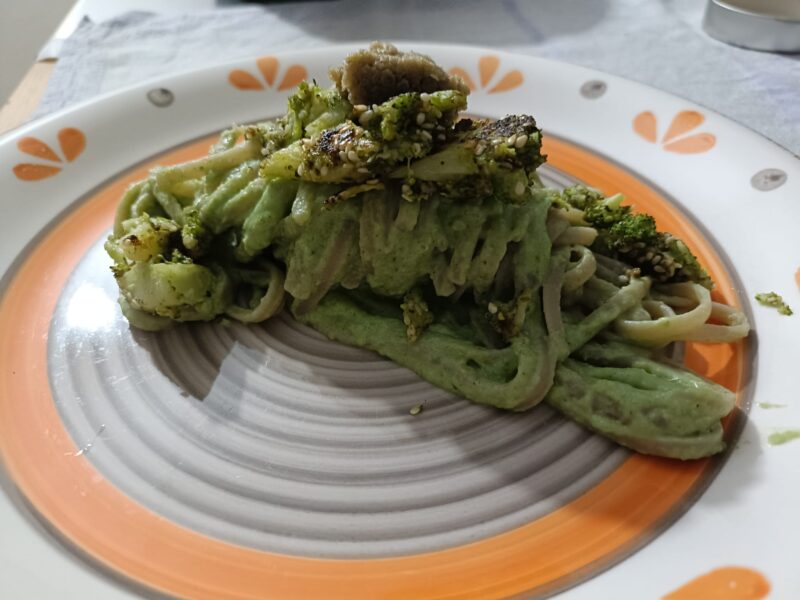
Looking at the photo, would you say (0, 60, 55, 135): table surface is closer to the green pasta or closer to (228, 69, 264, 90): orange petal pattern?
(228, 69, 264, 90): orange petal pattern

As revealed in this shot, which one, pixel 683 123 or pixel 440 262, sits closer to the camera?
pixel 440 262

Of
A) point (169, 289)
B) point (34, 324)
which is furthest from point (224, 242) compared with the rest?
point (34, 324)

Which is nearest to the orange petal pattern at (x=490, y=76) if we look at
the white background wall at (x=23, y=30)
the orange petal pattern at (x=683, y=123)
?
the orange petal pattern at (x=683, y=123)

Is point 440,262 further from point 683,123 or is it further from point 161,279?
point 683,123

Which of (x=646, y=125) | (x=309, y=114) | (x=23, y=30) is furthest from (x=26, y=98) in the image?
(x=23, y=30)

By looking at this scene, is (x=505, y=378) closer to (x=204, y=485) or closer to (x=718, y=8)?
(x=204, y=485)

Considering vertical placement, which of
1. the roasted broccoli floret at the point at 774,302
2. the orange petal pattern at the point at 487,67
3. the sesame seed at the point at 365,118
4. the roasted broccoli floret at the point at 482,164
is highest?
the sesame seed at the point at 365,118

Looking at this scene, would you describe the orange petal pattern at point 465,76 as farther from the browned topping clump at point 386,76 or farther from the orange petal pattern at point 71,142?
the orange petal pattern at point 71,142

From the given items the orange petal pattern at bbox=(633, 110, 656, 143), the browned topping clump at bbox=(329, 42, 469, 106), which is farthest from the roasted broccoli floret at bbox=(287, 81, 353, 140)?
the orange petal pattern at bbox=(633, 110, 656, 143)
